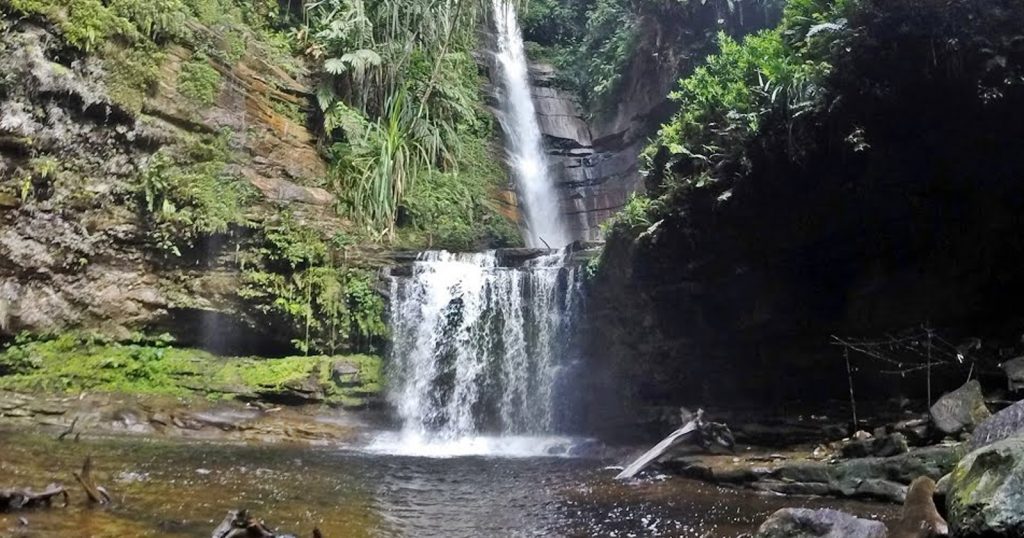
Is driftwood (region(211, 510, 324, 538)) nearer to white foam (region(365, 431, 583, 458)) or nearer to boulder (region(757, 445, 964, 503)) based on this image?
boulder (region(757, 445, 964, 503))

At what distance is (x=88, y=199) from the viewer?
1188 centimetres

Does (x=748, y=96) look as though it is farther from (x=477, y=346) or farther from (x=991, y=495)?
(x=477, y=346)

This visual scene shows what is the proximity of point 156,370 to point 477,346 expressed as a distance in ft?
18.1

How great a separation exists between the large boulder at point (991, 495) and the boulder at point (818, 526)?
0.48 meters

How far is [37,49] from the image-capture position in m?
11.5

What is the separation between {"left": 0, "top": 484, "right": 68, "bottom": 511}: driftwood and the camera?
17.1 feet

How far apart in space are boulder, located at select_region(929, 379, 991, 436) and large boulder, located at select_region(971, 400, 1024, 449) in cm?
199

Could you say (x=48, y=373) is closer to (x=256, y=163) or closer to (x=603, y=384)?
(x=256, y=163)

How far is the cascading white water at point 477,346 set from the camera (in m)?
13.0

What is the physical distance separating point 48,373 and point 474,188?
9.82 m

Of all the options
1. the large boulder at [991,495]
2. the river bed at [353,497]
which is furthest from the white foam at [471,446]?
the large boulder at [991,495]

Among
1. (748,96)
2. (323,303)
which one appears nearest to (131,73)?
(323,303)

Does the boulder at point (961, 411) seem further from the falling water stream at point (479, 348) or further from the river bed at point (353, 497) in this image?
the falling water stream at point (479, 348)

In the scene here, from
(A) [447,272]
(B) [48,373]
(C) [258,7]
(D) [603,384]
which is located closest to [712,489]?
(D) [603,384]
